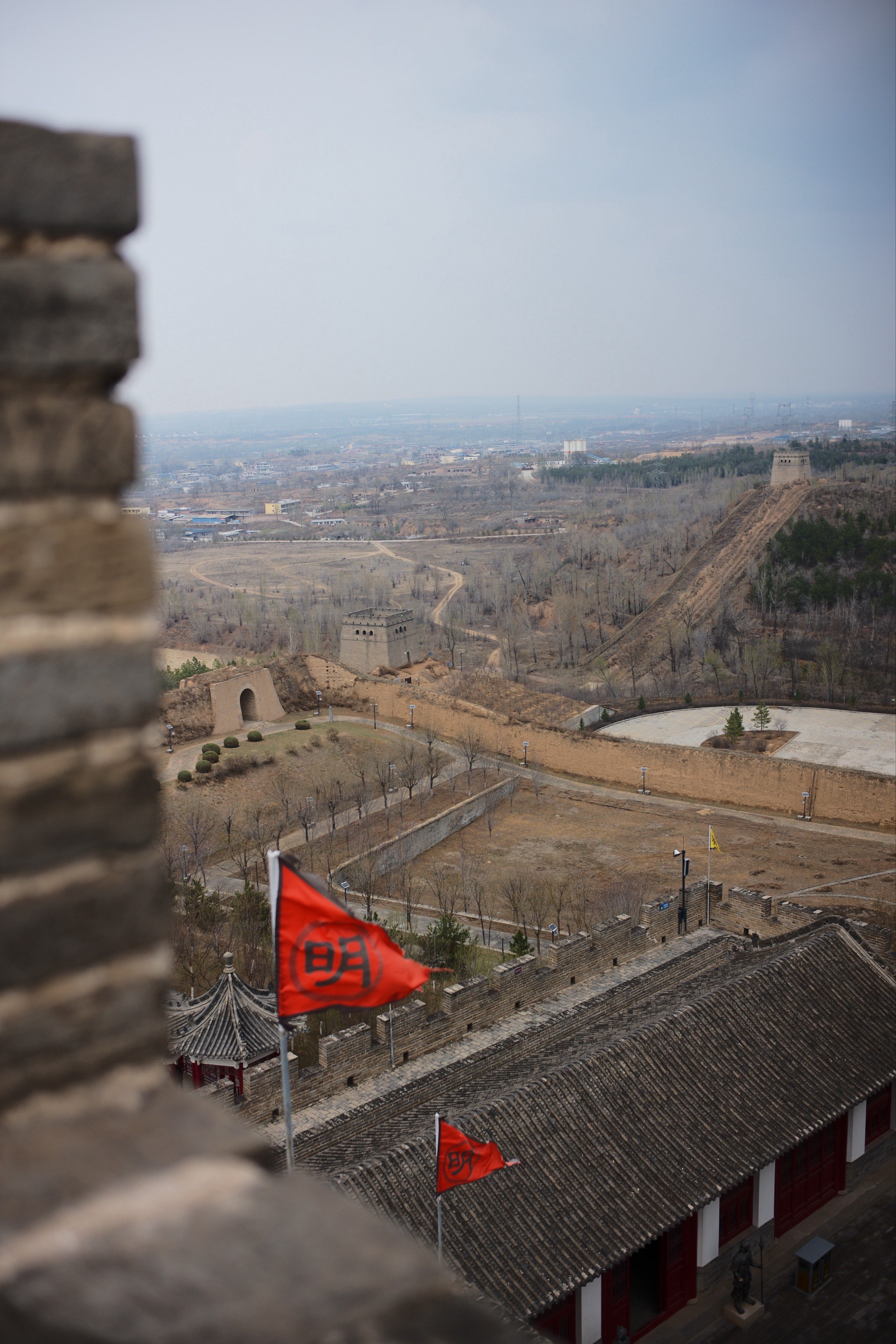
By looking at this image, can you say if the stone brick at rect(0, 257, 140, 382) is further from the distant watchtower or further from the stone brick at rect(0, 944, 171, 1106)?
the distant watchtower

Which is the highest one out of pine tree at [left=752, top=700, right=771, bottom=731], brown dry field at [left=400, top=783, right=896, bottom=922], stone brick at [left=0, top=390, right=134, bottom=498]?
stone brick at [left=0, top=390, right=134, bottom=498]

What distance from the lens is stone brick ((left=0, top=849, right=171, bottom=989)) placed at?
64.3 inches

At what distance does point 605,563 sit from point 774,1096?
62.6 metres

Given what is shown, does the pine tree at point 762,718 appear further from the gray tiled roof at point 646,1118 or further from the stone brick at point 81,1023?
the stone brick at point 81,1023

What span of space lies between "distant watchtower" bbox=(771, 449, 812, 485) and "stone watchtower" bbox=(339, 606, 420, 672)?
33634mm

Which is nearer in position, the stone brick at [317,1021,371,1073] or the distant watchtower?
the stone brick at [317,1021,371,1073]

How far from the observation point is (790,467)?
7212 centimetres

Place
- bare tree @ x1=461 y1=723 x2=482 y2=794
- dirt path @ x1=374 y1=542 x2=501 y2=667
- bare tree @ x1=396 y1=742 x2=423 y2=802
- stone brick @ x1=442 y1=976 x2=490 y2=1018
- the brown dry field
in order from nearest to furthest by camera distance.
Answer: stone brick @ x1=442 y1=976 x2=490 y2=1018, the brown dry field, bare tree @ x1=396 y1=742 x2=423 y2=802, bare tree @ x1=461 y1=723 x2=482 y2=794, dirt path @ x1=374 y1=542 x2=501 y2=667

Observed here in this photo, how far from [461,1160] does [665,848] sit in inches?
738

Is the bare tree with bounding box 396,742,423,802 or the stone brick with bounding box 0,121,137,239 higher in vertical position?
the stone brick with bounding box 0,121,137,239

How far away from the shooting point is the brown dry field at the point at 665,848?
25.1 m

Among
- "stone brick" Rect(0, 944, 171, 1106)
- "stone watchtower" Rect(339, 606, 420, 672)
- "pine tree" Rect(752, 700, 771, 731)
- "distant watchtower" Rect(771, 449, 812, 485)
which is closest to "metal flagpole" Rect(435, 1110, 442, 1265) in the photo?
"stone brick" Rect(0, 944, 171, 1106)

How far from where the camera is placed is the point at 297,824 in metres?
30.2

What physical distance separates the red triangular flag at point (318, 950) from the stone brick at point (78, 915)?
4.45m
